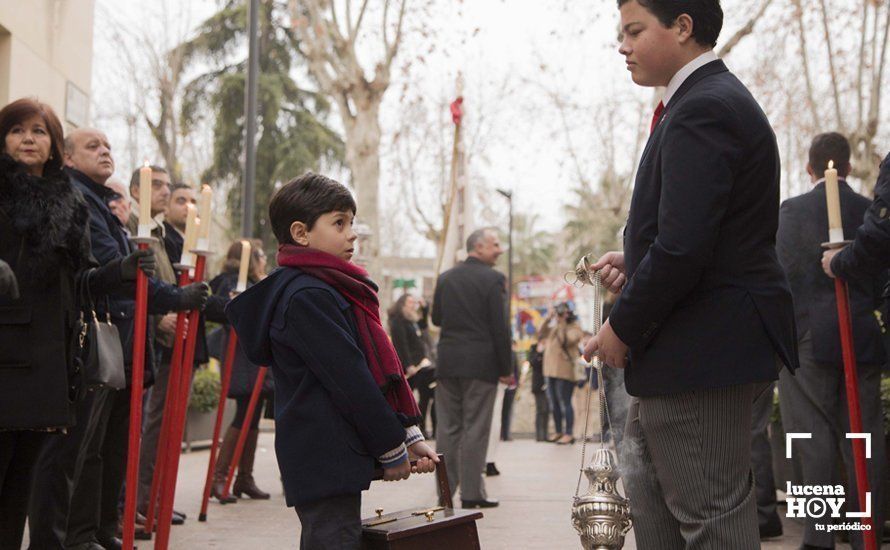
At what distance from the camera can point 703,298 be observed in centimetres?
318

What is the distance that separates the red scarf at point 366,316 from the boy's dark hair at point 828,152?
3.61m

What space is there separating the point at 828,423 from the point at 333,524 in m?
3.58

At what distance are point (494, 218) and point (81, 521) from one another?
53.8 metres

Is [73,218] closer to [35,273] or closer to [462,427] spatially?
[35,273]

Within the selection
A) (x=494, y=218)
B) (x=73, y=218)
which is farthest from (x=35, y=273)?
(x=494, y=218)

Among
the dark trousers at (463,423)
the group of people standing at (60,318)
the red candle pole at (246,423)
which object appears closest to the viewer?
the group of people standing at (60,318)

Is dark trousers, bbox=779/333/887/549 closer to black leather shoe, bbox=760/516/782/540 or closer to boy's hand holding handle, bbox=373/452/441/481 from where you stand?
black leather shoe, bbox=760/516/782/540

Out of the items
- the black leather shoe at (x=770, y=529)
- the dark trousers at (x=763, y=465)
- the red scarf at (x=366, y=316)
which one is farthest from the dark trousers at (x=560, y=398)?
the red scarf at (x=366, y=316)

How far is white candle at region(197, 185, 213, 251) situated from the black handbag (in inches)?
31.0

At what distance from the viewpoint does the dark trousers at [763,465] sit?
22.5ft

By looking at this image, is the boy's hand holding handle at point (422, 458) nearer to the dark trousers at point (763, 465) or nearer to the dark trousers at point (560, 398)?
the dark trousers at point (763, 465)

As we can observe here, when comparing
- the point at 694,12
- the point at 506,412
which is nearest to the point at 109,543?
the point at 694,12

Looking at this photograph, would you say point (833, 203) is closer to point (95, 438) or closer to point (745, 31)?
point (95, 438)

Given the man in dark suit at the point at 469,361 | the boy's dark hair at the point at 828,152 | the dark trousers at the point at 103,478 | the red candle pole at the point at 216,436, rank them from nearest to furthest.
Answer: the dark trousers at the point at 103,478 < the boy's dark hair at the point at 828,152 < the red candle pole at the point at 216,436 < the man in dark suit at the point at 469,361
